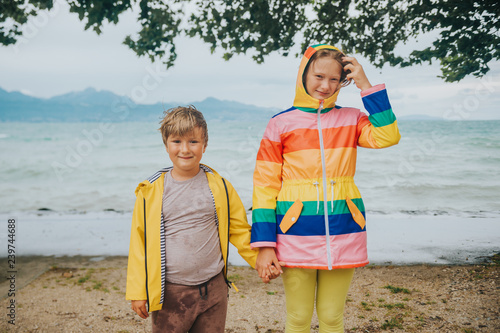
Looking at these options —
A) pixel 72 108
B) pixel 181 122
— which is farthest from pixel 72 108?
pixel 181 122

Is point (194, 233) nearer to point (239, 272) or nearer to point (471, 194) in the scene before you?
point (239, 272)

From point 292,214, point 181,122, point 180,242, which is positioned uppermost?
point 181,122

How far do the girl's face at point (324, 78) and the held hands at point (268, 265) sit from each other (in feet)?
2.86

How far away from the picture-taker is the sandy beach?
346 cm

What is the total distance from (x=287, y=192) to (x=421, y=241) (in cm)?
443

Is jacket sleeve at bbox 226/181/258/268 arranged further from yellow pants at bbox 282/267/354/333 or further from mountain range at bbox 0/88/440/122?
mountain range at bbox 0/88/440/122

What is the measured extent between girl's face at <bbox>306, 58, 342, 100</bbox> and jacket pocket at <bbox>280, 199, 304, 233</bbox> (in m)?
0.59

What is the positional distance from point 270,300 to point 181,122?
2.52 m

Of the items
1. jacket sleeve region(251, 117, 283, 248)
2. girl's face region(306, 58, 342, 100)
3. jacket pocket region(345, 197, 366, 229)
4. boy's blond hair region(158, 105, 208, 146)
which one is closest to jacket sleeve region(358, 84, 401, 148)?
girl's face region(306, 58, 342, 100)

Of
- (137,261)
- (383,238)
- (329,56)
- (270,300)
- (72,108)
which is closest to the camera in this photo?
(137,261)

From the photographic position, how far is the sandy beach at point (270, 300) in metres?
3.46

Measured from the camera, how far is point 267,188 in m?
2.21

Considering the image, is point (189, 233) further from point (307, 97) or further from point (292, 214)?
point (307, 97)

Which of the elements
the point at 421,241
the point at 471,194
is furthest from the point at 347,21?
the point at 471,194
